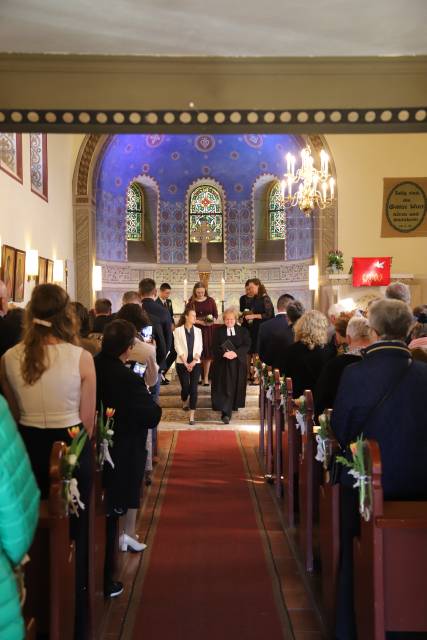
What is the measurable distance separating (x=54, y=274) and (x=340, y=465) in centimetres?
1072

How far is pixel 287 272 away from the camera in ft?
60.8

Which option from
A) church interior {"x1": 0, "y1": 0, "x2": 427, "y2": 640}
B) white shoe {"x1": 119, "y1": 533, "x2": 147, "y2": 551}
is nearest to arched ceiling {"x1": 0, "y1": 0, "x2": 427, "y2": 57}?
church interior {"x1": 0, "y1": 0, "x2": 427, "y2": 640}

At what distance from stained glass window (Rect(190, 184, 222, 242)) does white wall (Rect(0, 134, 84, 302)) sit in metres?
4.51

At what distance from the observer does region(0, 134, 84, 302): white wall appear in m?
11.3

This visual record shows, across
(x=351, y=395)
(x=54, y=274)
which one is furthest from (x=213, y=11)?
(x=54, y=274)

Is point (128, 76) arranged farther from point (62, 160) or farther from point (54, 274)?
point (62, 160)

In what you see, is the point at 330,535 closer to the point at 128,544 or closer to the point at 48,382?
the point at 48,382

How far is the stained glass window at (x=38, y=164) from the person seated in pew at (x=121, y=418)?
9030 mm

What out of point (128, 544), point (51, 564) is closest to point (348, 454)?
point (51, 564)

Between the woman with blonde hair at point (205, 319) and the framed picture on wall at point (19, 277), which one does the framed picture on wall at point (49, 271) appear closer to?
the framed picture on wall at point (19, 277)

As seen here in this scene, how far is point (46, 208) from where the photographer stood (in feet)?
45.1

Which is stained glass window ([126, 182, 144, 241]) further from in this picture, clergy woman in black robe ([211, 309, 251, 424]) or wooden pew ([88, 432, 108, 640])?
wooden pew ([88, 432, 108, 640])

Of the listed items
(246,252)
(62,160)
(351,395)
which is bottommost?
(351,395)

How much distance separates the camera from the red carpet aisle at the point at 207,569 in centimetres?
395
